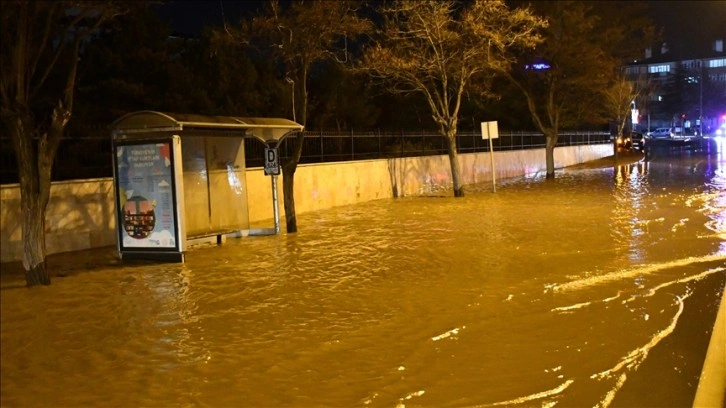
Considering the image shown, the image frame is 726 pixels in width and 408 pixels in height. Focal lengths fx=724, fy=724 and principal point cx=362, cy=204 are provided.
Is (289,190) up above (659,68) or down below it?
below

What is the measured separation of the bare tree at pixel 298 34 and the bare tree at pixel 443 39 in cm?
640

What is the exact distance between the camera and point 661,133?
115m

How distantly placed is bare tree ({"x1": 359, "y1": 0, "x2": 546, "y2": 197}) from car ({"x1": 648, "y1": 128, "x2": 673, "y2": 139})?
95.3 meters

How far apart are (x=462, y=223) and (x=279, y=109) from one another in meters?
12.8

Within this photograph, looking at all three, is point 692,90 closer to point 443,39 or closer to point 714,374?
point 443,39

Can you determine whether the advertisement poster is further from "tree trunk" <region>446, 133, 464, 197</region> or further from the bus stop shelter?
"tree trunk" <region>446, 133, 464, 197</region>

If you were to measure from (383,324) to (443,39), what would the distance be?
16434mm

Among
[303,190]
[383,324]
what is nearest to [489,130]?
[303,190]

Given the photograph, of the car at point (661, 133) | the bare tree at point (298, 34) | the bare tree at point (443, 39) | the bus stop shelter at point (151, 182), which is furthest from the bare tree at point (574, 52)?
the car at point (661, 133)

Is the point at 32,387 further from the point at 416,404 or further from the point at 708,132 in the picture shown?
the point at 708,132

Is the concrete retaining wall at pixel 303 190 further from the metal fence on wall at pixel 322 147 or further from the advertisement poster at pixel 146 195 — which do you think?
the advertisement poster at pixel 146 195

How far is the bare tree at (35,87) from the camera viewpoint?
9.16m

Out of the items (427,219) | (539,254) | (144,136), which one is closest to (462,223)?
(427,219)

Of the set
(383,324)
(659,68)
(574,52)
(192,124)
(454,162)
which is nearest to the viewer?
(383,324)
